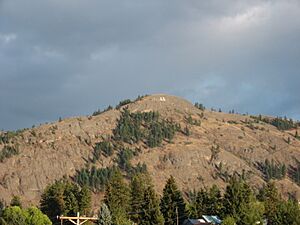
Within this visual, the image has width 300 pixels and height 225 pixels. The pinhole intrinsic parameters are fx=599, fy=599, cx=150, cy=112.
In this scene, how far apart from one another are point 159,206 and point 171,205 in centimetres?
238

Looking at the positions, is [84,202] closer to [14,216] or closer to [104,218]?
[14,216]

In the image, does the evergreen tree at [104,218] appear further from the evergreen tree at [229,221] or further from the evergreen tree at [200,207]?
the evergreen tree at [200,207]

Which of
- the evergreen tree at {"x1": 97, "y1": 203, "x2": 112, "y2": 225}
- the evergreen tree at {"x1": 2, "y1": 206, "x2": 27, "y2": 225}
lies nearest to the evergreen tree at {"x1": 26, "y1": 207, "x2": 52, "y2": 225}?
the evergreen tree at {"x1": 2, "y1": 206, "x2": 27, "y2": 225}

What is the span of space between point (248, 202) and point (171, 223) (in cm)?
1724

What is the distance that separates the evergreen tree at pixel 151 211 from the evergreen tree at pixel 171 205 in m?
2.72

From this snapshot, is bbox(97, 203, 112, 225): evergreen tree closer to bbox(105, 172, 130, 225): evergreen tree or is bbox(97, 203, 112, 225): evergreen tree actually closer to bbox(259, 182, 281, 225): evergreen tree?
bbox(105, 172, 130, 225): evergreen tree

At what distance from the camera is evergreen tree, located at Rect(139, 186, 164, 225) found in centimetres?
11125

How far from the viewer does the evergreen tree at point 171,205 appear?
387ft

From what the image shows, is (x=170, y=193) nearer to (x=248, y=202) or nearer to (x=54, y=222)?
(x=248, y=202)

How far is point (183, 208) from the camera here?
120 m

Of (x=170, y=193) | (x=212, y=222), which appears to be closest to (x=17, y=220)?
(x=170, y=193)

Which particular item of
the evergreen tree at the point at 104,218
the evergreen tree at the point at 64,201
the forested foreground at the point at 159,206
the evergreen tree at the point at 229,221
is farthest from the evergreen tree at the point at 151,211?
the evergreen tree at the point at 64,201

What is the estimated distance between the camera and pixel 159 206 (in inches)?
4663

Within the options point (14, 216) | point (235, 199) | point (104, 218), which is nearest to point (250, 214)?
point (235, 199)
